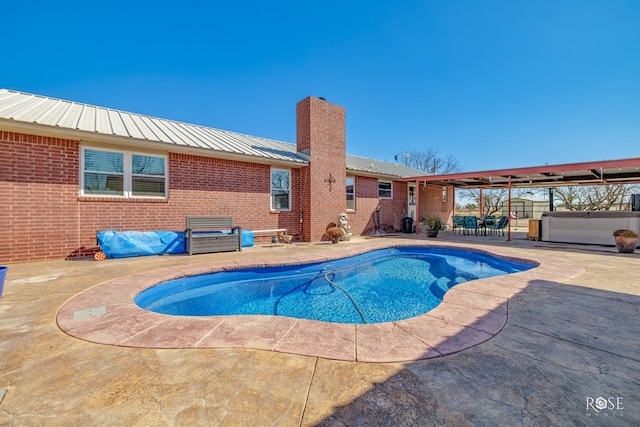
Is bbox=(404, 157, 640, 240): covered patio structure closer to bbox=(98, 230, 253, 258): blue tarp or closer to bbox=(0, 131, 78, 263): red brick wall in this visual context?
bbox=(98, 230, 253, 258): blue tarp

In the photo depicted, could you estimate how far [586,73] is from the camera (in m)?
9.73

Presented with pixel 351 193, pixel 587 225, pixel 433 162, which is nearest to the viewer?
pixel 587 225

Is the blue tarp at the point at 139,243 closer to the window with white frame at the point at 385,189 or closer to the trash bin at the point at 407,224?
the window with white frame at the point at 385,189

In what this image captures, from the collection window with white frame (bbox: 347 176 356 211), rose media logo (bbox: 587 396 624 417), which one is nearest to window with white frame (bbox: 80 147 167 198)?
window with white frame (bbox: 347 176 356 211)

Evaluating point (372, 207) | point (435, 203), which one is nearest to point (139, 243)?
point (372, 207)

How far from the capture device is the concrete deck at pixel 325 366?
4.57ft

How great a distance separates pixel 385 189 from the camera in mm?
13211

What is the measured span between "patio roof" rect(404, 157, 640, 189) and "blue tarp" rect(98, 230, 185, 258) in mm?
10497

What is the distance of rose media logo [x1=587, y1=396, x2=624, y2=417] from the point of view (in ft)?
4.55

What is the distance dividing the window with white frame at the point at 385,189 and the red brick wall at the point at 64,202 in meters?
7.84

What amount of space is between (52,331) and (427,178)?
12.5 meters

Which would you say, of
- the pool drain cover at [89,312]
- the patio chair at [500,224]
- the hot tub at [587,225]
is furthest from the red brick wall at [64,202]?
the hot tub at [587,225]

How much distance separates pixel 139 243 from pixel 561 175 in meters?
15.8

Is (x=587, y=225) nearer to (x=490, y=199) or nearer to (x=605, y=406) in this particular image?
(x=605, y=406)
